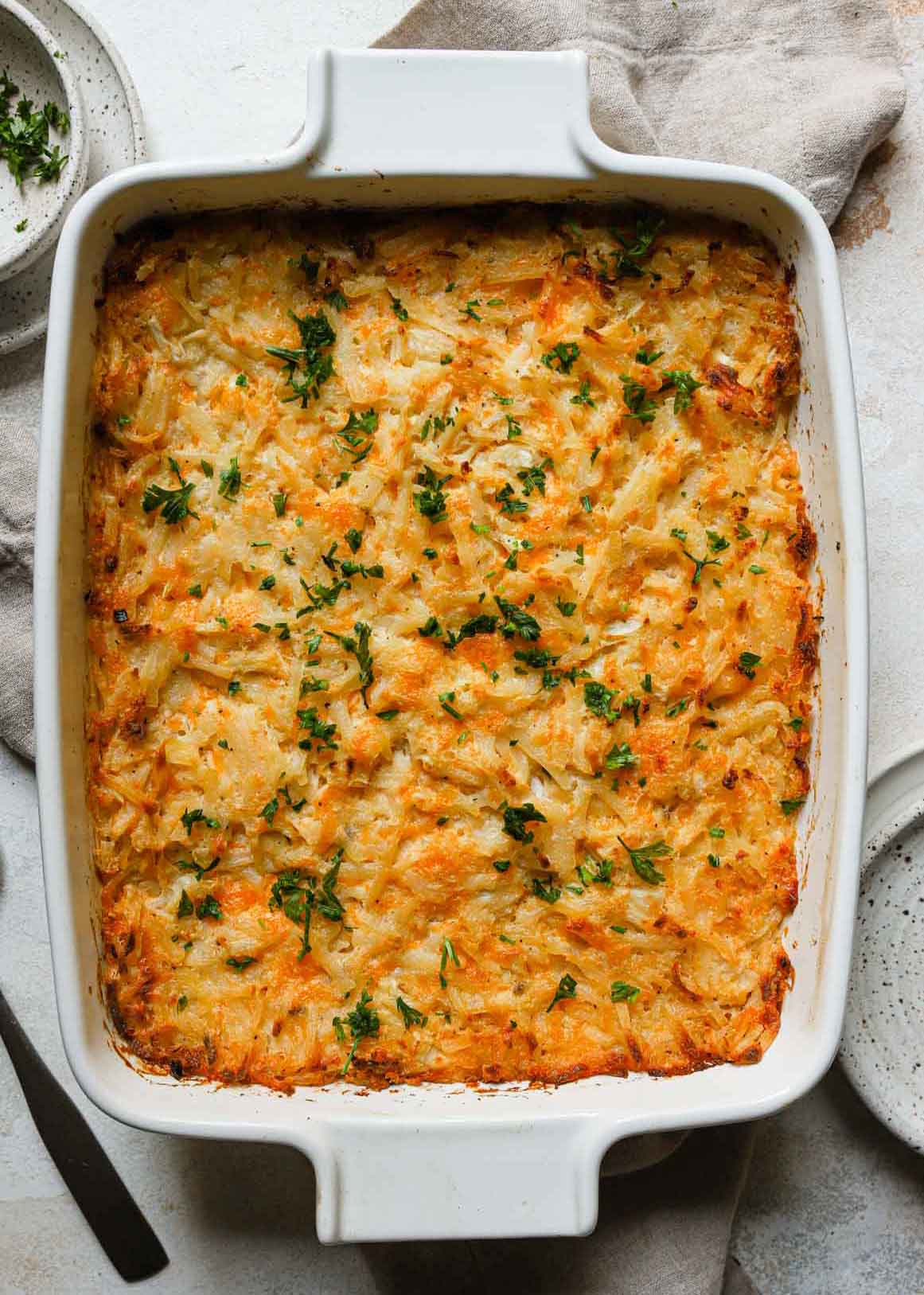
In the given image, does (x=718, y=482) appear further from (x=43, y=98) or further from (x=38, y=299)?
(x=43, y=98)

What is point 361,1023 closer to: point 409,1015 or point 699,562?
point 409,1015

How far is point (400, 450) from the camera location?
2.59m

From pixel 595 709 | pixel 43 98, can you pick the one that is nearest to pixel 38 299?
pixel 43 98

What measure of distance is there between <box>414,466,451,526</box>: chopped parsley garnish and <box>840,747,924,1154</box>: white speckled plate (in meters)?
1.33

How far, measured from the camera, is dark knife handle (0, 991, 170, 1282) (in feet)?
9.92

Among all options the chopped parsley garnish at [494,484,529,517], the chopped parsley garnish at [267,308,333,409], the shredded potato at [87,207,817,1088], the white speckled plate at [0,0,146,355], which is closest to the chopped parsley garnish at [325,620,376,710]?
the shredded potato at [87,207,817,1088]

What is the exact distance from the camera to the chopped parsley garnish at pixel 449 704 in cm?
258

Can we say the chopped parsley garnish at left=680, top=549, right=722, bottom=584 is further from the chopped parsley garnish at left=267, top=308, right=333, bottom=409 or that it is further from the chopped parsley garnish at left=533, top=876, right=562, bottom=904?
the chopped parsley garnish at left=267, top=308, right=333, bottom=409

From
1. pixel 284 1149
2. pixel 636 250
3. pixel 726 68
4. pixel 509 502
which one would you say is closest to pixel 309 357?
pixel 509 502

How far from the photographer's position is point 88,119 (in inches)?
119

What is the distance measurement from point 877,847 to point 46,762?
6.52ft

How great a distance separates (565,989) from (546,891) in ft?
0.73

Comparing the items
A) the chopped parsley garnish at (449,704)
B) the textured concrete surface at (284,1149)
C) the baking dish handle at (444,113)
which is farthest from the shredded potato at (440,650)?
the textured concrete surface at (284,1149)

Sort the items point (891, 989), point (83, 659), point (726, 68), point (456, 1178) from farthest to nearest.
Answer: point (726, 68) → point (891, 989) → point (83, 659) → point (456, 1178)
